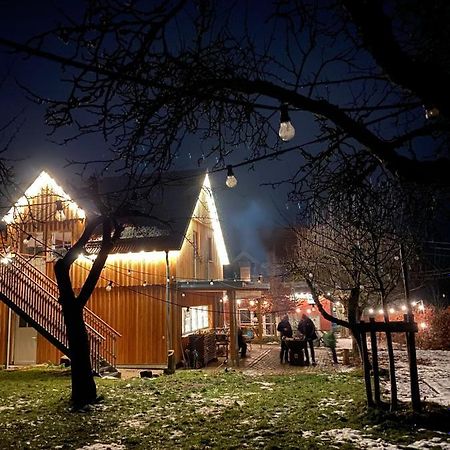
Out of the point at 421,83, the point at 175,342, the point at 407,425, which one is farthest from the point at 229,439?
the point at 175,342

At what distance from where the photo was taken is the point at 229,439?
662 centimetres

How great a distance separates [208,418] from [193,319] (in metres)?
11.7

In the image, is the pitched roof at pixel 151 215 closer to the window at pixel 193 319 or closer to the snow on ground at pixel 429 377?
the window at pixel 193 319

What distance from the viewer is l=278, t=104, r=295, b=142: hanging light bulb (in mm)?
4328

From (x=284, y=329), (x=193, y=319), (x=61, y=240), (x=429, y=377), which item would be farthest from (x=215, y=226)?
(x=429, y=377)

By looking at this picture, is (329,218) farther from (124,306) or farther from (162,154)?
(162,154)

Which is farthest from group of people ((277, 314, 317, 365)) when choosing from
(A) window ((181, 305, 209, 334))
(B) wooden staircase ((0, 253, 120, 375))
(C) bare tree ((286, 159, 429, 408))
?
(B) wooden staircase ((0, 253, 120, 375))

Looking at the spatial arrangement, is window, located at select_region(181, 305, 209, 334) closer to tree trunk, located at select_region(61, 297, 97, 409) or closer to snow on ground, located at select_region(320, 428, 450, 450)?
tree trunk, located at select_region(61, 297, 97, 409)

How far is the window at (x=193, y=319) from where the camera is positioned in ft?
59.4

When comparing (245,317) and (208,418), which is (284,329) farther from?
(245,317)

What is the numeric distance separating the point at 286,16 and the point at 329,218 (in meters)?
14.5

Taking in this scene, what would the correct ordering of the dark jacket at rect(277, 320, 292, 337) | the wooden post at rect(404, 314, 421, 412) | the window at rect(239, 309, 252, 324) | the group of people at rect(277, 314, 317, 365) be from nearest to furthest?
the wooden post at rect(404, 314, 421, 412) → the group of people at rect(277, 314, 317, 365) → the dark jacket at rect(277, 320, 292, 337) → the window at rect(239, 309, 252, 324)

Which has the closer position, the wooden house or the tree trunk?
the tree trunk

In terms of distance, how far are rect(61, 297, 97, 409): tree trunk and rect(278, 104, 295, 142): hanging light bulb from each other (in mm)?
7576
